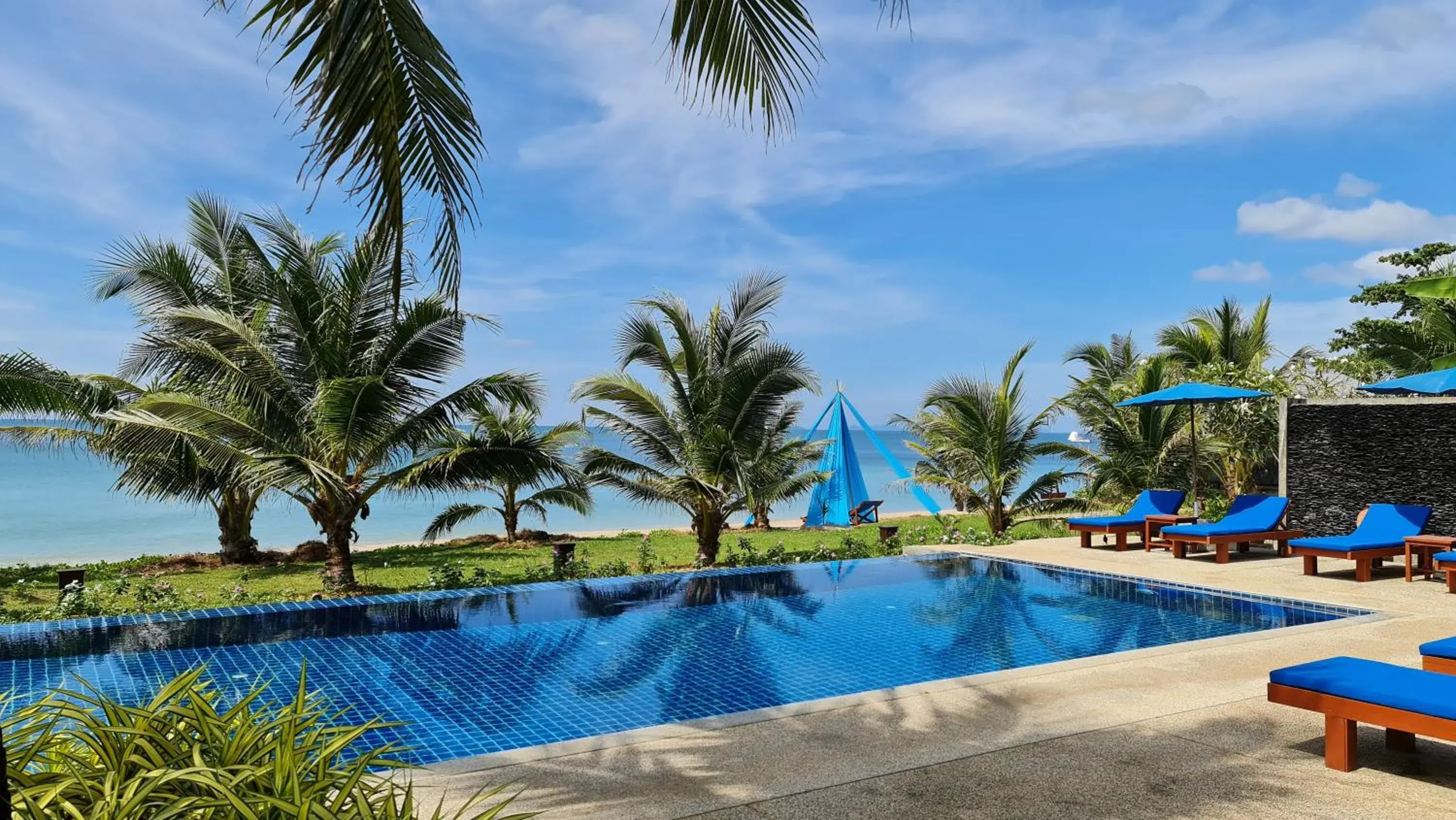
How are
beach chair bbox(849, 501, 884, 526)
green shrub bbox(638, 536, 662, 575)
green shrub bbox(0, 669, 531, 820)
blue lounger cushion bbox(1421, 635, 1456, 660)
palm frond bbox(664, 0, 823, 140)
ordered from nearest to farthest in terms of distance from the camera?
green shrub bbox(0, 669, 531, 820) < palm frond bbox(664, 0, 823, 140) < blue lounger cushion bbox(1421, 635, 1456, 660) < green shrub bbox(638, 536, 662, 575) < beach chair bbox(849, 501, 884, 526)

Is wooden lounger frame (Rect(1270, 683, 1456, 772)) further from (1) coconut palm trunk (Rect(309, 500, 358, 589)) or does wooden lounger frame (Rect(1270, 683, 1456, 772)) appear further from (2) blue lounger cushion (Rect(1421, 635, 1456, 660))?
(1) coconut palm trunk (Rect(309, 500, 358, 589))

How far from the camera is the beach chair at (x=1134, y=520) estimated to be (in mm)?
13156

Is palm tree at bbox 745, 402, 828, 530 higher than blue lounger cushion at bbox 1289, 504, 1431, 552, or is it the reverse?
palm tree at bbox 745, 402, 828, 530

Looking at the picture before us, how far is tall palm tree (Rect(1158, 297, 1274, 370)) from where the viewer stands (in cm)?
1973

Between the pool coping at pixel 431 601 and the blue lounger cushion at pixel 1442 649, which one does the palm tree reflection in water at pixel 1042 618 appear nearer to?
the pool coping at pixel 431 601

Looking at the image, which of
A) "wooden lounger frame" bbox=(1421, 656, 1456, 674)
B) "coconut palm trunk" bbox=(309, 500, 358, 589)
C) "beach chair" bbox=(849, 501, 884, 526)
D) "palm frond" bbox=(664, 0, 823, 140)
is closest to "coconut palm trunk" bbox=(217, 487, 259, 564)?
"coconut palm trunk" bbox=(309, 500, 358, 589)

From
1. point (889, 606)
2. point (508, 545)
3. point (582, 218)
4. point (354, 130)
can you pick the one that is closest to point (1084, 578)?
point (889, 606)

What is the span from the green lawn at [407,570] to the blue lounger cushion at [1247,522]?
10.8 ft

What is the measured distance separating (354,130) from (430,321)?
778cm

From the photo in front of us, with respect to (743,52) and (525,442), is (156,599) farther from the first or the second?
(743,52)

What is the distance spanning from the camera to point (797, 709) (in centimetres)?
533

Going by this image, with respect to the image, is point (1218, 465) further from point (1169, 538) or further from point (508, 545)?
point (508, 545)

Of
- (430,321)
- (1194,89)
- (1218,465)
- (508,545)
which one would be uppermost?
(1194,89)

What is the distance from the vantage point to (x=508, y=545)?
19078mm
